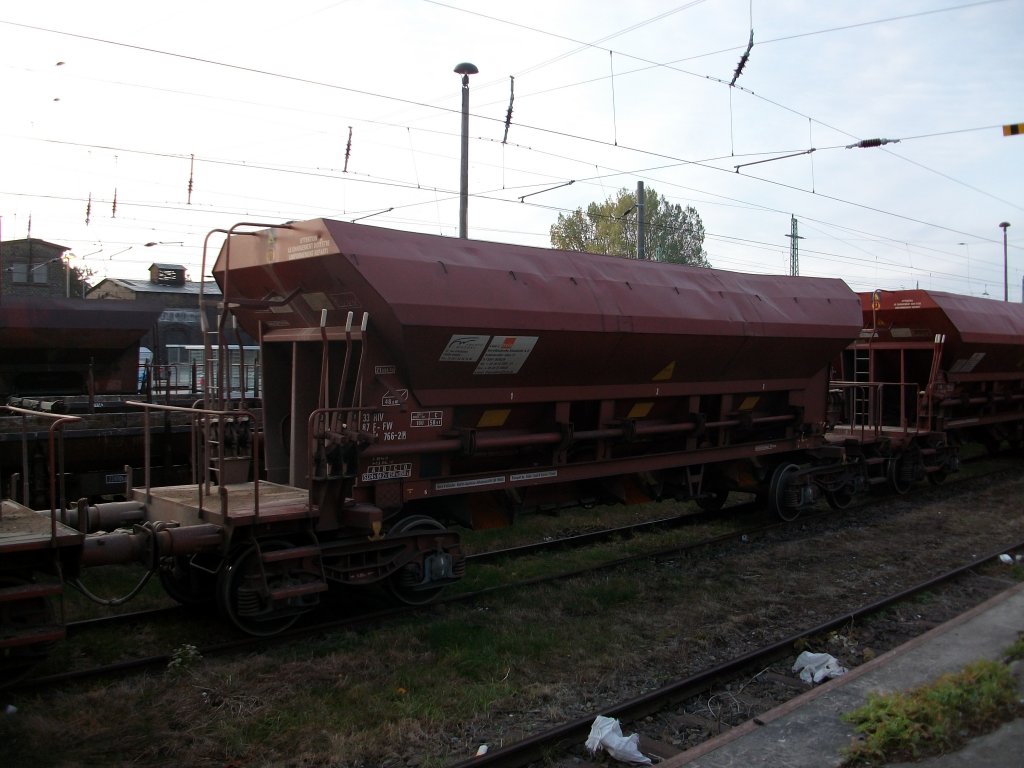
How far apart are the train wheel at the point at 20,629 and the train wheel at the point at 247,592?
4.96ft

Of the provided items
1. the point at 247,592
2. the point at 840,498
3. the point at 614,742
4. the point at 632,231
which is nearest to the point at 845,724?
the point at 614,742

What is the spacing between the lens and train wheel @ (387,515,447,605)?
767cm

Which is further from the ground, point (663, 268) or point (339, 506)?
point (663, 268)

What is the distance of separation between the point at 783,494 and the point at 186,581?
27.7ft

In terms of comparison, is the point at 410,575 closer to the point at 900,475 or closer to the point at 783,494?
the point at 783,494

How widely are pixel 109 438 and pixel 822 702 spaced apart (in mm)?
7780

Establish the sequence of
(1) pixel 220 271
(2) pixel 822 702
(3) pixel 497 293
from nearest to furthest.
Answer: (2) pixel 822 702, (3) pixel 497 293, (1) pixel 220 271

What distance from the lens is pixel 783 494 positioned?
476 inches

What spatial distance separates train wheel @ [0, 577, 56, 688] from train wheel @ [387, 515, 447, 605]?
9.82 feet

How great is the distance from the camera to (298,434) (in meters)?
8.13

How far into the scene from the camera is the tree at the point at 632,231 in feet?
196

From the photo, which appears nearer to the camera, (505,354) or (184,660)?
(184,660)

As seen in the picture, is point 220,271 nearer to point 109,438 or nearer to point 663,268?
point 109,438

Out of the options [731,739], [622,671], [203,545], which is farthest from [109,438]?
[731,739]
